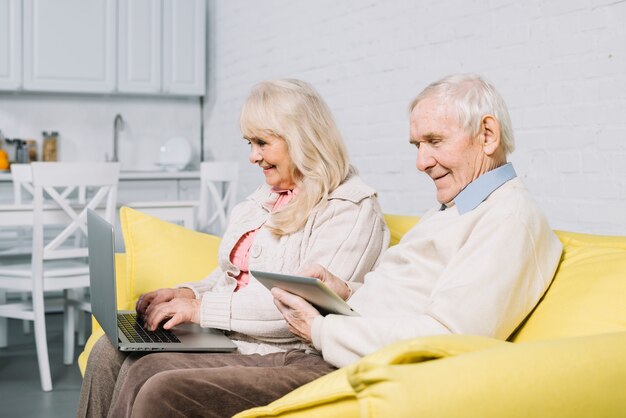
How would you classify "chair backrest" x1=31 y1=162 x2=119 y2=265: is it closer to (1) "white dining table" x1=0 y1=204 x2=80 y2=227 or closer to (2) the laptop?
(1) "white dining table" x1=0 y1=204 x2=80 y2=227

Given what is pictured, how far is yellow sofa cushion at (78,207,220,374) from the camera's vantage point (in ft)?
8.47

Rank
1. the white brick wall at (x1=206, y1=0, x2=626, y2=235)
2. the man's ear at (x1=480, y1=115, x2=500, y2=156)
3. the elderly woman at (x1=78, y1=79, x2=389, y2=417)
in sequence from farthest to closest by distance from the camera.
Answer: the white brick wall at (x1=206, y1=0, x2=626, y2=235)
the elderly woman at (x1=78, y1=79, x2=389, y2=417)
the man's ear at (x1=480, y1=115, x2=500, y2=156)

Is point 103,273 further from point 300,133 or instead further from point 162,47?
point 162,47

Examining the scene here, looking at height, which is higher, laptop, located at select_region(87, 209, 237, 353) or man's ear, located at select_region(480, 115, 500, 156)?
man's ear, located at select_region(480, 115, 500, 156)

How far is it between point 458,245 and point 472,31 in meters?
1.63

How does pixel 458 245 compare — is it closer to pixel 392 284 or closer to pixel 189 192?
pixel 392 284

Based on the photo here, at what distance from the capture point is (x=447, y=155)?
1.64 meters

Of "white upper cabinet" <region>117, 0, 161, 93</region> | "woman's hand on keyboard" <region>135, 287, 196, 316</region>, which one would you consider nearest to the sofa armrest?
"woman's hand on keyboard" <region>135, 287, 196, 316</region>

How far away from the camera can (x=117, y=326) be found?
1.87 metres

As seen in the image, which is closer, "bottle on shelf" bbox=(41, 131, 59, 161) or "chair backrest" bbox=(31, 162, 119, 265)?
"chair backrest" bbox=(31, 162, 119, 265)

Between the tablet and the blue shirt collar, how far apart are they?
304 millimetres

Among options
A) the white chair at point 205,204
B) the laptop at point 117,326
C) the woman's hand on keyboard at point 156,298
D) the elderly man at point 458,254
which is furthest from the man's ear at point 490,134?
the white chair at point 205,204

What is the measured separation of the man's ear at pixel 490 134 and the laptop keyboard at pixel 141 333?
869mm

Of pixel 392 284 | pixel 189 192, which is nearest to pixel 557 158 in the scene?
pixel 392 284
